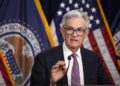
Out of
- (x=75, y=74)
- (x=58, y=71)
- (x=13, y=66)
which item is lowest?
(x=13, y=66)

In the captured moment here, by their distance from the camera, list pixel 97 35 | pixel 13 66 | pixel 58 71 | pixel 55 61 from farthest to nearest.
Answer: pixel 97 35
pixel 13 66
pixel 55 61
pixel 58 71

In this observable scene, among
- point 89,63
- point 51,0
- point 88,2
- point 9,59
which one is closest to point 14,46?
point 9,59

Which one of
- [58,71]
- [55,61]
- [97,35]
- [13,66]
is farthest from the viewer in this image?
[97,35]

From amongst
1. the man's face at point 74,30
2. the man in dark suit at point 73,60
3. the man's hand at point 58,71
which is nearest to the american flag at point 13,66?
the man in dark suit at point 73,60

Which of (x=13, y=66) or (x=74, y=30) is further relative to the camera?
(x=13, y=66)

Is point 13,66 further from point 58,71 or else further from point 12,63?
point 58,71

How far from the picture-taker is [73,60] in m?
1.89

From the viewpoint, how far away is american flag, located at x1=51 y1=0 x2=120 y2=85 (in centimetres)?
328

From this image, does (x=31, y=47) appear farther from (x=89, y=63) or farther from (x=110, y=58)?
(x=89, y=63)

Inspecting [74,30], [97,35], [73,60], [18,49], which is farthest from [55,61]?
[97,35]

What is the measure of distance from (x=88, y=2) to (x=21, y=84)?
3.45ft

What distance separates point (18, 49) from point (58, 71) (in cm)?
168

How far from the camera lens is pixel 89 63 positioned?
1.95m

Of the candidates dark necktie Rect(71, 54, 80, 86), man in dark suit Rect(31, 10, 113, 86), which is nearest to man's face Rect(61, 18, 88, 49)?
man in dark suit Rect(31, 10, 113, 86)
